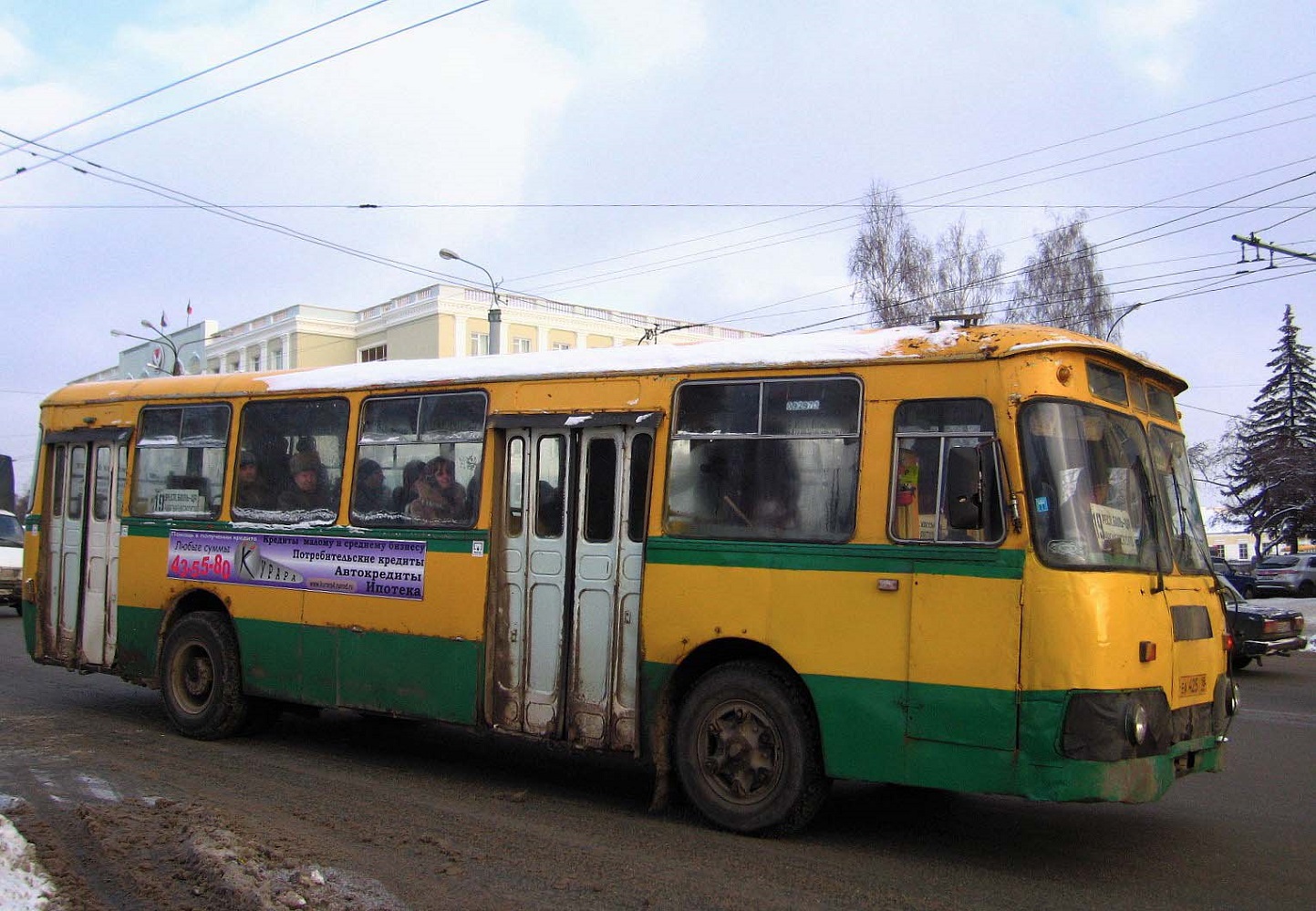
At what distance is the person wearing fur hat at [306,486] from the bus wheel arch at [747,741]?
3674 mm

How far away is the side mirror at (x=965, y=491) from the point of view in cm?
615

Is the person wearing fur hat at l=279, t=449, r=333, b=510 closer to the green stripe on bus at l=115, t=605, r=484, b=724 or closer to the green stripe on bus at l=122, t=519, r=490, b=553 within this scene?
the green stripe on bus at l=122, t=519, r=490, b=553

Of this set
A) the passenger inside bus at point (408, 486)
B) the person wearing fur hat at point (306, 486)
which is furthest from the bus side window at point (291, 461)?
the passenger inside bus at point (408, 486)

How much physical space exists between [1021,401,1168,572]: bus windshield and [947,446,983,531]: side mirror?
0.87 ft

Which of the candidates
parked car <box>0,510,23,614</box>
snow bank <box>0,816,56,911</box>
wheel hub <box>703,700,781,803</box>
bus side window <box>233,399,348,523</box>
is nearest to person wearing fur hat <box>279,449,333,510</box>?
bus side window <box>233,399,348,523</box>

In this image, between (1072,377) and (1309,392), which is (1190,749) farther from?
(1309,392)

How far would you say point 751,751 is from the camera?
6.84 metres

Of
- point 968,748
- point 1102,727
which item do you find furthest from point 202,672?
point 1102,727

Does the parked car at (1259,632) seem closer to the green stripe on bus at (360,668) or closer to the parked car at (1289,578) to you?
the green stripe on bus at (360,668)

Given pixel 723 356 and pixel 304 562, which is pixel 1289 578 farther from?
pixel 304 562

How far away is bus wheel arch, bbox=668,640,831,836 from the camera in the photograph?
667 cm

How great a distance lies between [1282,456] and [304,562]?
49252 mm

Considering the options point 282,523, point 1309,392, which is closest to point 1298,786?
point 282,523

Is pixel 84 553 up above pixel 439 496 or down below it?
below
